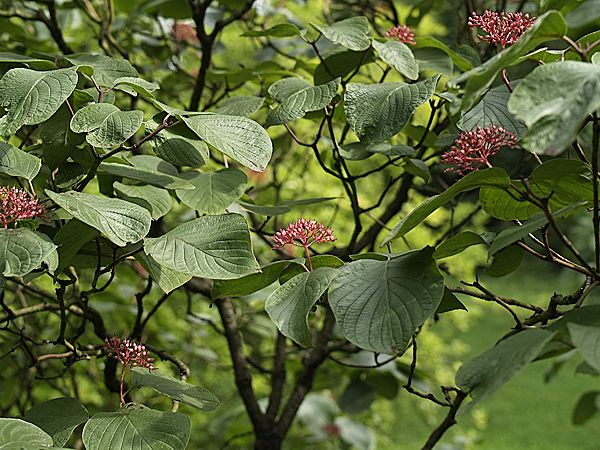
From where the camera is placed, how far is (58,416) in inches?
32.8

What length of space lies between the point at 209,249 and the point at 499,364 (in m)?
0.31

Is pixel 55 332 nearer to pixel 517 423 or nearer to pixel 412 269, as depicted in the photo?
pixel 412 269

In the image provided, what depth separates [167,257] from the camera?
774 millimetres

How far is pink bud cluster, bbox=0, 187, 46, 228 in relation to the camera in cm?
76

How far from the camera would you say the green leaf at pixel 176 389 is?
803mm

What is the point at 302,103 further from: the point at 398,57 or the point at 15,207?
the point at 15,207

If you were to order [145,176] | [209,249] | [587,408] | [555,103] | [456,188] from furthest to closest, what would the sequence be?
[587,408], [145,176], [209,249], [456,188], [555,103]

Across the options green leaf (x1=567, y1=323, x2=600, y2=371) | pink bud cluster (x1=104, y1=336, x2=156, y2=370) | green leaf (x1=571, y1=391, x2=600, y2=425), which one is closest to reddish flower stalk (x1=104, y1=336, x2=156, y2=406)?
pink bud cluster (x1=104, y1=336, x2=156, y2=370)

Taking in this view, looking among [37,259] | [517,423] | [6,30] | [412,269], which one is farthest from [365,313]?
[517,423]

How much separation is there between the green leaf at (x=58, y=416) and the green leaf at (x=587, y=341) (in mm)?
489

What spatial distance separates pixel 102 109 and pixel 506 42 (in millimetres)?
402

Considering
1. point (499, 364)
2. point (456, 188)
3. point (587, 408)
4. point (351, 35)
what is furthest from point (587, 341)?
point (587, 408)

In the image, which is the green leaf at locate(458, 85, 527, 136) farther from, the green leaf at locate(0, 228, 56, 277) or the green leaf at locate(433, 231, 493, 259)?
the green leaf at locate(0, 228, 56, 277)

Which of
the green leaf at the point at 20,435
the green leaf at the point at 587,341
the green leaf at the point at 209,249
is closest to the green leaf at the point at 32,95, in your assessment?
the green leaf at the point at 209,249
